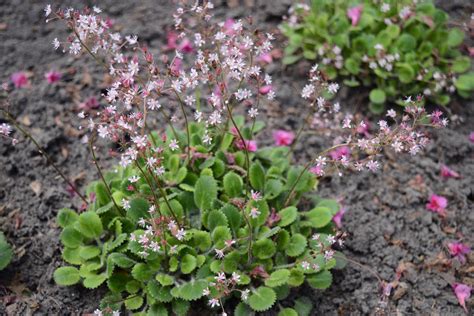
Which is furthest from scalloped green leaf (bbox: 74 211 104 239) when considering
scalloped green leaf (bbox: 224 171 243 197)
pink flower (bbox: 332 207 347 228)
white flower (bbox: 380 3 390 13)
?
white flower (bbox: 380 3 390 13)

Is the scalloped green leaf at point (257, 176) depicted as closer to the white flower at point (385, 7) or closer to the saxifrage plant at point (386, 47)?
the saxifrage plant at point (386, 47)

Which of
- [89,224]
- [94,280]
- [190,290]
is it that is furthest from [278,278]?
[89,224]

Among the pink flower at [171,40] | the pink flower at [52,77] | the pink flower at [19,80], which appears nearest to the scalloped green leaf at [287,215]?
the pink flower at [171,40]

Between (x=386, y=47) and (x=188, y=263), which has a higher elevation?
(x=386, y=47)

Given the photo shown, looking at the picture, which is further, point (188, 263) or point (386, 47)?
point (386, 47)

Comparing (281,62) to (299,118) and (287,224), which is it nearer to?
(299,118)

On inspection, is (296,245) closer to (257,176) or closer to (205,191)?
(257,176)

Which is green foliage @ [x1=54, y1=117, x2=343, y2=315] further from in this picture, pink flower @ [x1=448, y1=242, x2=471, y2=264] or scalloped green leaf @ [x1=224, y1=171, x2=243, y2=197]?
pink flower @ [x1=448, y1=242, x2=471, y2=264]
